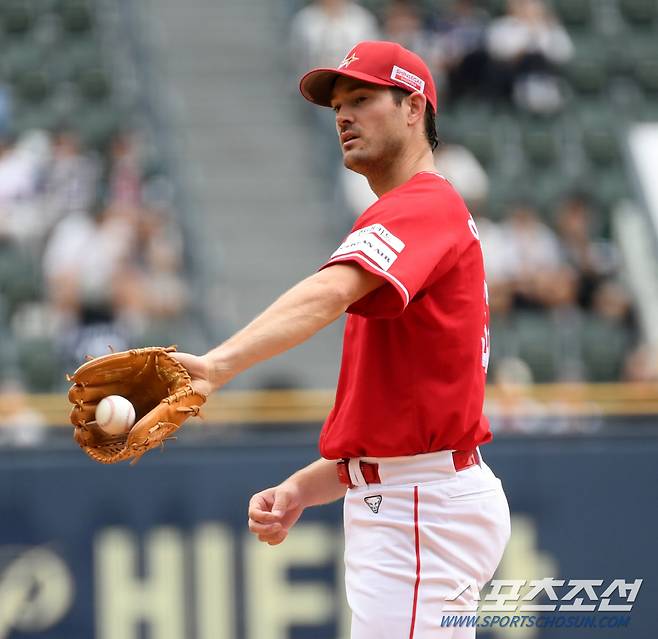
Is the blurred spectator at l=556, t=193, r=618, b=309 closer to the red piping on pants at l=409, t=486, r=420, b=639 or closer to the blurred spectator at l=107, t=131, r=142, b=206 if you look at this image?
the blurred spectator at l=107, t=131, r=142, b=206

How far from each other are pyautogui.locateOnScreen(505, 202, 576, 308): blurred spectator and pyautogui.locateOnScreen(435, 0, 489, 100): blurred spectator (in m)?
1.86

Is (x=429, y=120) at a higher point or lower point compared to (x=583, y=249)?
higher

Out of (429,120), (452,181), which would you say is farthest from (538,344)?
(429,120)

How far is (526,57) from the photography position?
10.9 metres

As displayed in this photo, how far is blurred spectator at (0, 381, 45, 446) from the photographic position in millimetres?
6992

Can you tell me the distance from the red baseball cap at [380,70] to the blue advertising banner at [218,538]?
3.31 metres

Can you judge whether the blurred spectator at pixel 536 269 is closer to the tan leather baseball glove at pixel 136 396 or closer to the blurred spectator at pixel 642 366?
the blurred spectator at pixel 642 366

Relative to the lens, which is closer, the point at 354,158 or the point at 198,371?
the point at 198,371

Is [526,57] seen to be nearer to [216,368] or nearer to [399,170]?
[399,170]

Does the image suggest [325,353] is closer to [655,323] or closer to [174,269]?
[174,269]

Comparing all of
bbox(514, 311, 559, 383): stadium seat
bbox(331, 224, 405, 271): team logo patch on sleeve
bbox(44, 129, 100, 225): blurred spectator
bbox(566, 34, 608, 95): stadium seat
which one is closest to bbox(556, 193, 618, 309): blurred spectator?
bbox(514, 311, 559, 383): stadium seat

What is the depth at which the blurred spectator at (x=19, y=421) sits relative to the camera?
699 centimetres

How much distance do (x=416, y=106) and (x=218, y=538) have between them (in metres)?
3.48

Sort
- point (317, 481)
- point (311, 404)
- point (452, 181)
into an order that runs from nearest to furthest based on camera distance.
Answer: point (317, 481)
point (311, 404)
point (452, 181)
